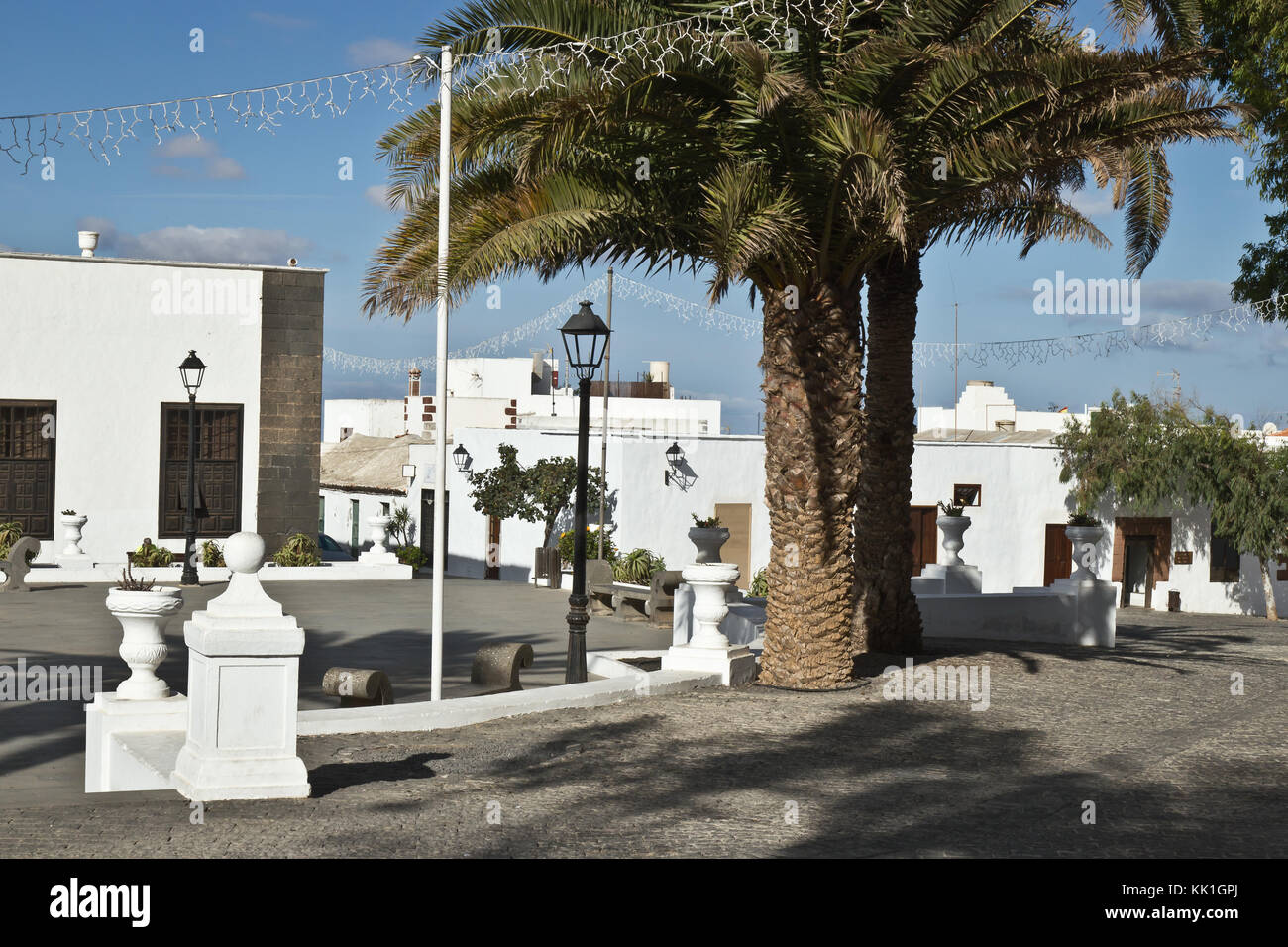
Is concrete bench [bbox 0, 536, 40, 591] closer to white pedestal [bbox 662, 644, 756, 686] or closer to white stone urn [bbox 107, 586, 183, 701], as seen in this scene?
white pedestal [bbox 662, 644, 756, 686]

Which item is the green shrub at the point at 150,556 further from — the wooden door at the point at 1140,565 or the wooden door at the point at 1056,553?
the wooden door at the point at 1140,565

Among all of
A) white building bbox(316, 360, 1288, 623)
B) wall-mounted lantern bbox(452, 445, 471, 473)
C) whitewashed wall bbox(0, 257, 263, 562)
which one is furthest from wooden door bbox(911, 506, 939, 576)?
whitewashed wall bbox(0, 257, 263, 562)

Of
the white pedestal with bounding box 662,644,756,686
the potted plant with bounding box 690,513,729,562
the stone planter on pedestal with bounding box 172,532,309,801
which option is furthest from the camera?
the potted plant with bounding box 690,513,729,562

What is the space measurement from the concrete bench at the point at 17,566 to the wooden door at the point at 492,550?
36.7 ft

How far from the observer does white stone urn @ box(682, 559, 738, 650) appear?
11.8 meters

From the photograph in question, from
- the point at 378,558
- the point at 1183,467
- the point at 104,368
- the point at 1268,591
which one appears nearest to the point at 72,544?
the point at 104,368

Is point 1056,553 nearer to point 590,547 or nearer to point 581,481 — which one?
point 590,547

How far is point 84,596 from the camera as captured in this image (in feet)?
64.3

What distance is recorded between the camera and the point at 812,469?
11.4m

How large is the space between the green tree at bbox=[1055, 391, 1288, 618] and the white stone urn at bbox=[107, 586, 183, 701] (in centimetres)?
2470

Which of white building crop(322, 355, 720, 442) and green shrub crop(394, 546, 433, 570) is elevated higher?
white building crop(322, 355, 720, 442)

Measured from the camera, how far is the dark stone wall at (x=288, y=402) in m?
24.6

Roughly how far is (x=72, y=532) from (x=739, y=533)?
1196 centimetres
